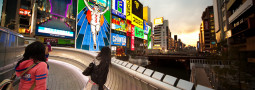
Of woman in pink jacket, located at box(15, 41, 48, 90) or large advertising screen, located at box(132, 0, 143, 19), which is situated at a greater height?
large advertising screen, located at box(132, 0, 143, 19)

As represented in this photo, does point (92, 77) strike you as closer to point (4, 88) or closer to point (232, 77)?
point (4, 88)

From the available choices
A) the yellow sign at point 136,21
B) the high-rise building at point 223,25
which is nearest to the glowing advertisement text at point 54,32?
the yellow sign at point 136,21

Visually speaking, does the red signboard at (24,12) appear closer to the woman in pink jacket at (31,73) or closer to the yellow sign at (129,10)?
the woman in pink jacket at (31,73)

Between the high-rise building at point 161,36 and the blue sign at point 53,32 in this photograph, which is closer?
the blue sign at point 53,32

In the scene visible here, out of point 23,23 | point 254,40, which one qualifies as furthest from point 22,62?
point 23,23

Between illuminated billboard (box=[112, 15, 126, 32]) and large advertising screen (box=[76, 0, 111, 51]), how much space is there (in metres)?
2.69

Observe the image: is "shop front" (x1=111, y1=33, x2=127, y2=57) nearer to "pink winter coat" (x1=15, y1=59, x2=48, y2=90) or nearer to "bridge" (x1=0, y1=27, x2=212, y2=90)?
"bridge" (x1=0, y1=27, x2=212, y2=90)

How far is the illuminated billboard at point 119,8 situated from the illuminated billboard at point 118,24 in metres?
1.54

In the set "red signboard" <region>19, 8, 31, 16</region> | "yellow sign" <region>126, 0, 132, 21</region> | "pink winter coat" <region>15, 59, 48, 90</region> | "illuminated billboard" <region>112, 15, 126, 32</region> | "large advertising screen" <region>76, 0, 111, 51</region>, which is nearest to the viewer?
"pink winter coat" <region>15, 59, 48, 90</region>

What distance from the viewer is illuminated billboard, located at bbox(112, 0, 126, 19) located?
36206mm

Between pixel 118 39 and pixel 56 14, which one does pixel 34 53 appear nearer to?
pixel 56 14

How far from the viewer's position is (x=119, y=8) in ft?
127

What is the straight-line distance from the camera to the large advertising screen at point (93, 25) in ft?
78.2

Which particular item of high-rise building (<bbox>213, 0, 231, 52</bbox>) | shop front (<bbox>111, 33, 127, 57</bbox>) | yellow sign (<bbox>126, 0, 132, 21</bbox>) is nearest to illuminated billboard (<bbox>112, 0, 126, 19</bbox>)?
yellow sign (<bbox>126, 0, 132, 21</bbox>)
